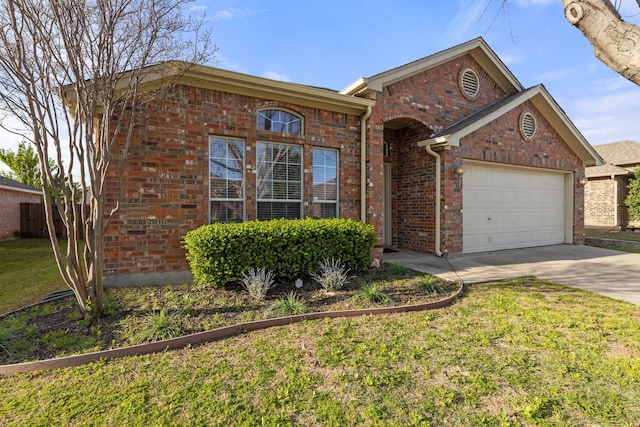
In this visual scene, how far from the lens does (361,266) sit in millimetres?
6270

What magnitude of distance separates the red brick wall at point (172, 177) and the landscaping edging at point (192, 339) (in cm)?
262

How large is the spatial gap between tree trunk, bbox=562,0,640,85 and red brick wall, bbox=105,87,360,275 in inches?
202

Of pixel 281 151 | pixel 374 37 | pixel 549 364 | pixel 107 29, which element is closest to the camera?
pixel 549 364

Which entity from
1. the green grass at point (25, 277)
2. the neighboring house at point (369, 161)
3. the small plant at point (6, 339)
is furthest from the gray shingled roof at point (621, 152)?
the green grass at point (25, 277)

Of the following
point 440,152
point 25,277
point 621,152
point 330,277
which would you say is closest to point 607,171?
point 621,152

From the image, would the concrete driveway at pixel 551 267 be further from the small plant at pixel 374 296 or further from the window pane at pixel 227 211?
the window pane at pixel 227 211

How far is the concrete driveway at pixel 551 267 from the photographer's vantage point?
5.72 metres

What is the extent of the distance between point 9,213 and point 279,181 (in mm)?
16000

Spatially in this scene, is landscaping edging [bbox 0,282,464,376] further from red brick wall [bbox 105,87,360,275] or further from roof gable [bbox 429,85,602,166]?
roof gable [bbox 429,85,602,166]

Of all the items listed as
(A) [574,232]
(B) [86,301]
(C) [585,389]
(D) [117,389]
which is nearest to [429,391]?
(C) [585,389]

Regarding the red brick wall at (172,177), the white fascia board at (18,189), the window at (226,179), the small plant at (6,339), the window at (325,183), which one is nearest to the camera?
the small plant at (6,339)

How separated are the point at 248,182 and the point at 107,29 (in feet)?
10.7

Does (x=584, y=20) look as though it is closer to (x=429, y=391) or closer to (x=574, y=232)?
(x=429, y=391)

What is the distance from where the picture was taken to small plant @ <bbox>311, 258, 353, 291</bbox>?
207 inches
